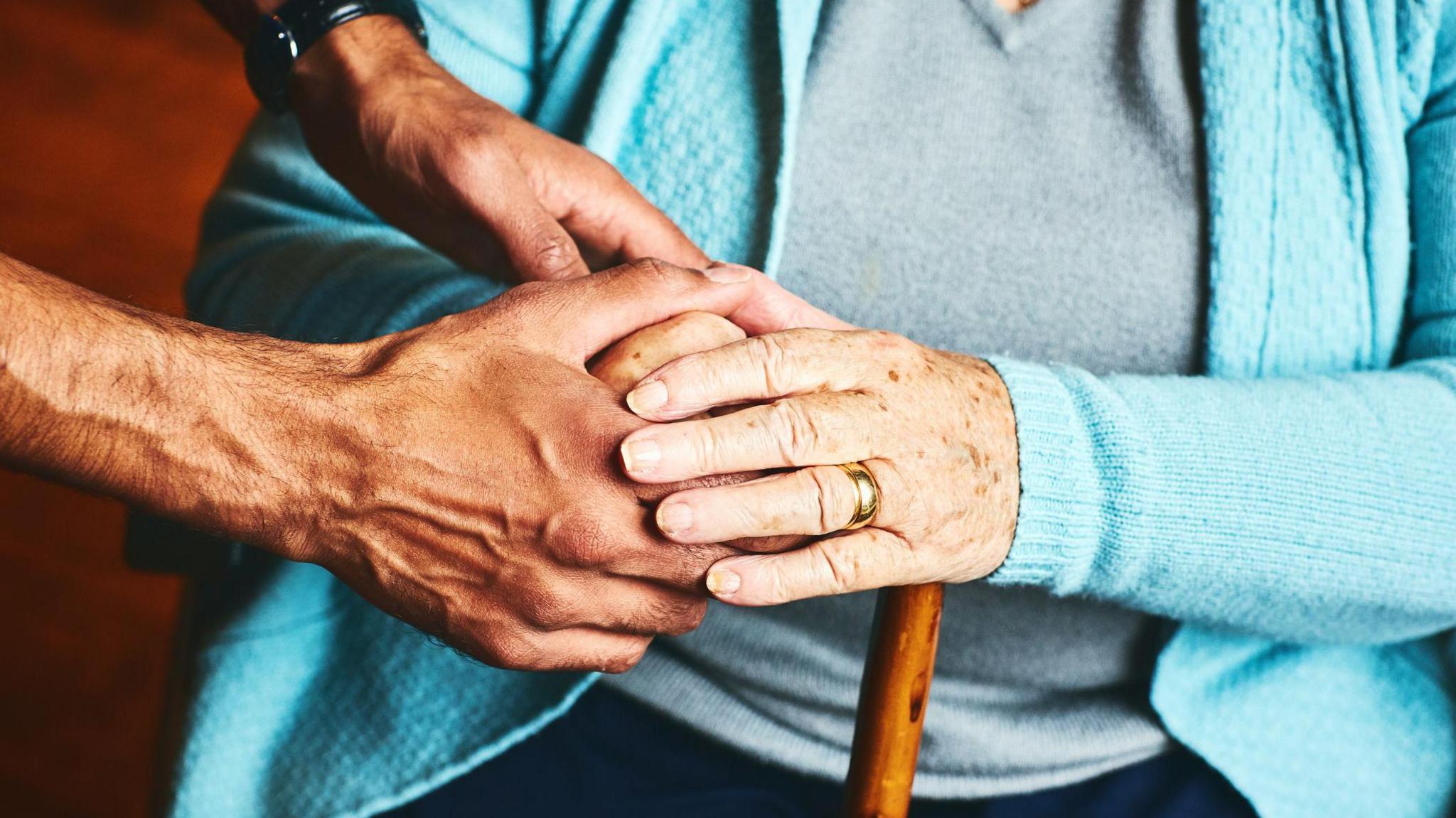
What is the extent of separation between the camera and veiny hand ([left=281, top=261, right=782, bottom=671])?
24.5 inches

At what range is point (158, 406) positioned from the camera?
0.58 meters

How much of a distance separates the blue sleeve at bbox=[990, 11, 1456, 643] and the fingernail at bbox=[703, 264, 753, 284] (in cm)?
20

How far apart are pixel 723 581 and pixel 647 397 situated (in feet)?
0.42

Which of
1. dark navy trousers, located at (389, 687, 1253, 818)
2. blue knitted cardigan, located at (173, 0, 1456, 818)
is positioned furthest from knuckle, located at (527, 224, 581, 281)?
dark navy trousers, located at (389, 687, 1253, 818)

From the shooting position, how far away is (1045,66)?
3.00 feet

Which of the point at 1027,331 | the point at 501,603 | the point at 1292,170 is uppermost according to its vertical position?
the point at 1292,170

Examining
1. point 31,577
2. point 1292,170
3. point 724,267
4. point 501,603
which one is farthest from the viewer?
point 31,577

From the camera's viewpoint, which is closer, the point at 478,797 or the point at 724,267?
the point at 724,267

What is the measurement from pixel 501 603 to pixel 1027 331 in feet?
1.67

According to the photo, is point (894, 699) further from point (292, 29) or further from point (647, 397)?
point (292, 29)

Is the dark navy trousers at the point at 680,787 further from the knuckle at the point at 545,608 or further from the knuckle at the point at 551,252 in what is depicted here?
the knuckle at the point at 551,252

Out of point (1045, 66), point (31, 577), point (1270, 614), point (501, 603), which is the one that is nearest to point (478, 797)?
point (501, 603)

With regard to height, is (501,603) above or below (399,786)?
above

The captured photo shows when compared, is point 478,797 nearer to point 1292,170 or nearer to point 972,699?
point 972,699
